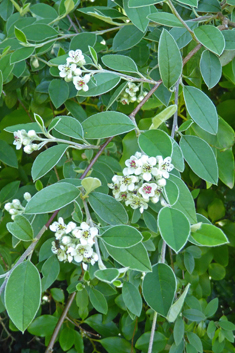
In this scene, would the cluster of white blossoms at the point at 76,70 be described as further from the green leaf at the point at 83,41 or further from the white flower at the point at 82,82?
the green leaf at the point at 83,41

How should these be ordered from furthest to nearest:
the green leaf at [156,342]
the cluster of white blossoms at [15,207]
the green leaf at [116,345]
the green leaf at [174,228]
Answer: the green leaf at [116,345] < the green leaf at [156,342] < the cluster of white blossoms at [15,207] < the green leaf at [174,228]

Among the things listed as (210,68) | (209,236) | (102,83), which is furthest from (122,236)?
(210,68)

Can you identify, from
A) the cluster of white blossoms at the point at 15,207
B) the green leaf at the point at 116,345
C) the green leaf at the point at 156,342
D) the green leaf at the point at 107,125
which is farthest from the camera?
the green leaf at the point at 116,345

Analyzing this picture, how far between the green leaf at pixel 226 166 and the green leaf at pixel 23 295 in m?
0.61

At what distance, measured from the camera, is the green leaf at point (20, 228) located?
2.12 ft

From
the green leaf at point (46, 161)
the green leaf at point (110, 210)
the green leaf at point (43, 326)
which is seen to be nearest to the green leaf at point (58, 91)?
the green leaf at point (46, 161)

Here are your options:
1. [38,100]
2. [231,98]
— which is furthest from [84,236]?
[231,98]

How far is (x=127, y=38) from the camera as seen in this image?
0.93 meters

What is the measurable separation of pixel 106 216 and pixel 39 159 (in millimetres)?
179

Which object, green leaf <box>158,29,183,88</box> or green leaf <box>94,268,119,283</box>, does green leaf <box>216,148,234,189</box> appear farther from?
green leaf <box>94,268,119,283</box>

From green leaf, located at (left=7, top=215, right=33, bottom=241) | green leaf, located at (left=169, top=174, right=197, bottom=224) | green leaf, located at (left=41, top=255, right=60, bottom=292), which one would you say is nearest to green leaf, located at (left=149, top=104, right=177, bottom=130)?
green leaf, located at (left=169, top=174, right=197, bottom=224)

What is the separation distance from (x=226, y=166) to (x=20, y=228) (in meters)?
0.63

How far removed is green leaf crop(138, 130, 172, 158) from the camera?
1.99 feet

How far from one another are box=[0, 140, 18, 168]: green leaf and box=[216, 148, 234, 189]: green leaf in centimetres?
62
